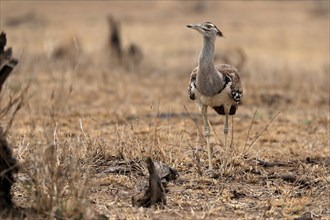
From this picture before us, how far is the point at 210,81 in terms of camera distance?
20.7 feet

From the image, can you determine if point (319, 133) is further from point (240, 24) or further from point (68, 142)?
point (240, 24)

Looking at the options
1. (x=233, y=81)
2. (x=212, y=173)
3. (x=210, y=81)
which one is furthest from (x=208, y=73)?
(x=212, y=173)

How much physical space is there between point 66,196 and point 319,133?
471 centimetres

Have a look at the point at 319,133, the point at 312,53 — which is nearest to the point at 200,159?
the point at 319,133

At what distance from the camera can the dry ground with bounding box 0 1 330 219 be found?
16.8 ft

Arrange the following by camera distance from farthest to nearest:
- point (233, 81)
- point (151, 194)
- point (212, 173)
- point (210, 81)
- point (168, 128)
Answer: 1. point (168, 128)
2. point (233, 81)
3. point (210, 81)
4. point (212, 173)
5. point (151, 194)

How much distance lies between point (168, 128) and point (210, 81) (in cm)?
141

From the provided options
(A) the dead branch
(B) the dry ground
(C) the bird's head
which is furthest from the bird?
(A) the dead branch

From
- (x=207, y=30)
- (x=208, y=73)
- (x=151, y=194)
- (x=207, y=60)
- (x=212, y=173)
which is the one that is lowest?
(x=212, y=173)

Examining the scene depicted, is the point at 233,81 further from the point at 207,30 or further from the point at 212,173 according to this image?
the point at 212,173

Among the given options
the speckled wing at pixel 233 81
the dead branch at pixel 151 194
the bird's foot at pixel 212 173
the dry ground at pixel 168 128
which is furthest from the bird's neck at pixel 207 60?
the dead branch at pixel 151 194

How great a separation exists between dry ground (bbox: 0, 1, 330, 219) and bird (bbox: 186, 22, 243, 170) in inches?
9.0

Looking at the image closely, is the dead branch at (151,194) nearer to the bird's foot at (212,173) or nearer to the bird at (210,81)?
the bird's foot at (212,173)

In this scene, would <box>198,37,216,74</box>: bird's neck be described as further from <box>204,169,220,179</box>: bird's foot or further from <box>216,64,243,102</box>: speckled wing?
<box>204,169,220,179</box>: bird's foot
